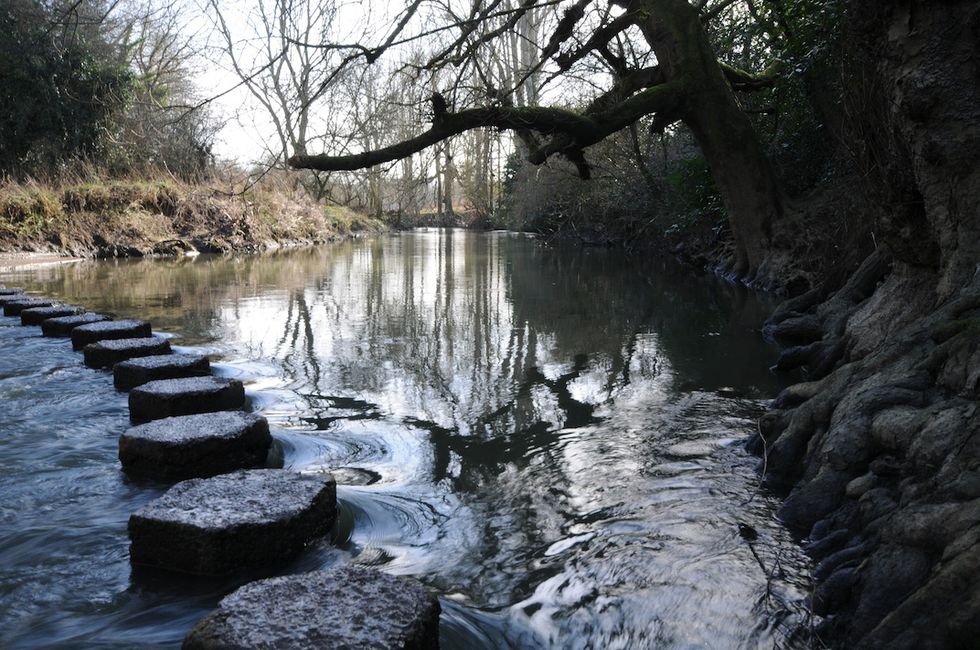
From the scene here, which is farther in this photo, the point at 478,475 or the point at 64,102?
the point at 64,102

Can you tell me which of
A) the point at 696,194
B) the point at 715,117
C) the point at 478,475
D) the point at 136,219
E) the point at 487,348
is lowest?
the point at 478,475

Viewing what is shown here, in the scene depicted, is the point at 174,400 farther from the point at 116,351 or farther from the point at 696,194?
the point at 696,194

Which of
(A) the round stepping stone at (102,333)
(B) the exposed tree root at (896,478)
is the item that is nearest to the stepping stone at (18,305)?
(A) the round stepping stone at (102,333)

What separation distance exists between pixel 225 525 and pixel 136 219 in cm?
2294

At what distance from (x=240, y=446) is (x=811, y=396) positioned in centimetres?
353

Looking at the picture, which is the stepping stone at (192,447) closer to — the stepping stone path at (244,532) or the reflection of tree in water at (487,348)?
the stepping stone path at (244,532)

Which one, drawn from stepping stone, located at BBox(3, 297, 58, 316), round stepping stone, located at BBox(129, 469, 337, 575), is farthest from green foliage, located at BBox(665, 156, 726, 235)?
round stepping stone, located at BBox(129, 469, 337, 575)

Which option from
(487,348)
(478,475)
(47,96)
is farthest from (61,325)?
(47,96)

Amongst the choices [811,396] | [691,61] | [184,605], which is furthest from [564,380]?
[691,61]

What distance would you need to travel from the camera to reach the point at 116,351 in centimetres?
706

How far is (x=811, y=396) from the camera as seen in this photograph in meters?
5.03

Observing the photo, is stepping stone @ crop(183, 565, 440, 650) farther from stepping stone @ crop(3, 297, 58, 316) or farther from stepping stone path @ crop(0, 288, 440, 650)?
stepping stone @ crop(3, 297, 58, 316)

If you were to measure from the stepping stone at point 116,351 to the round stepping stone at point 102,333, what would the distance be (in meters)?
0.74

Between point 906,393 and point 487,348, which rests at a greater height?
point 906,393
